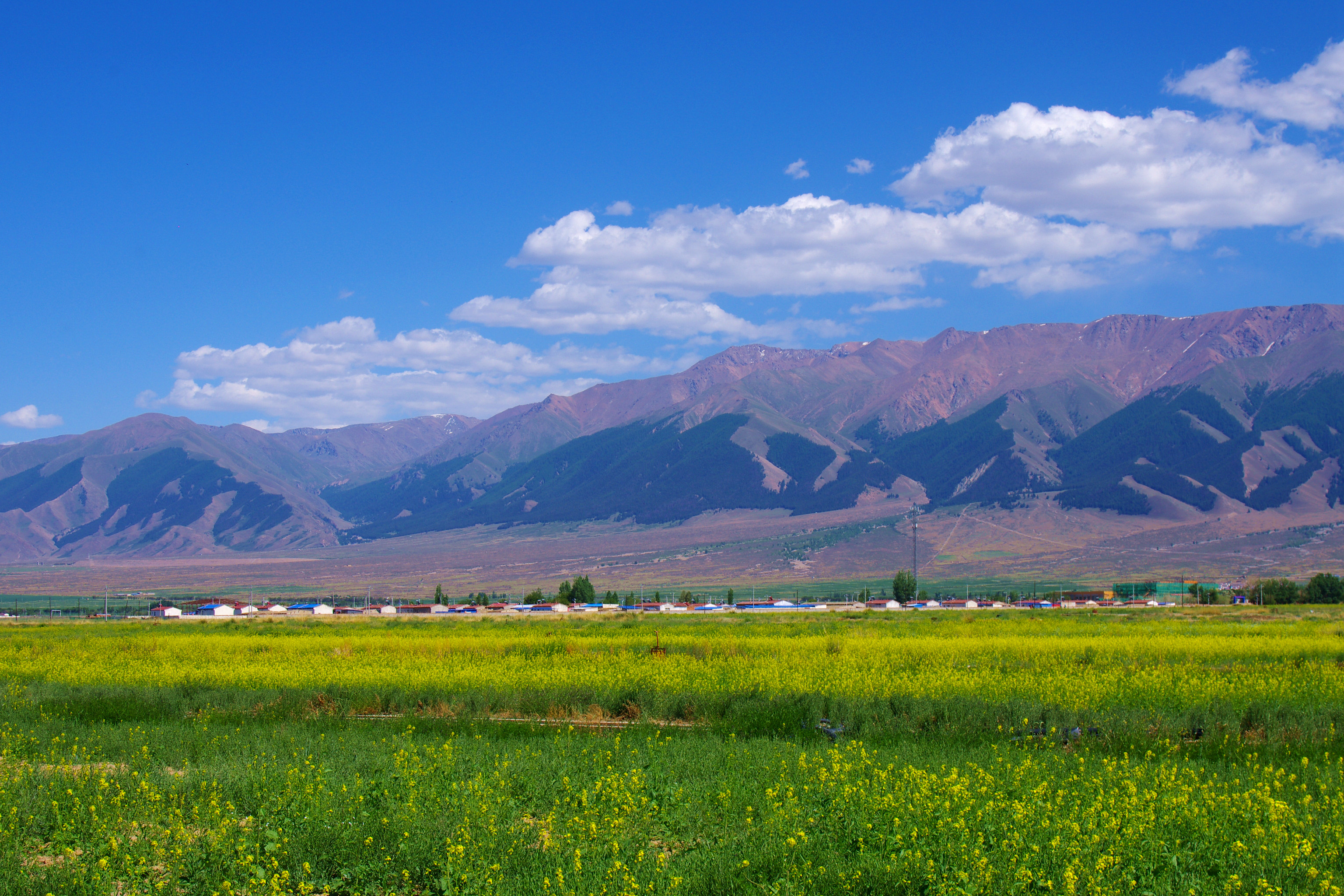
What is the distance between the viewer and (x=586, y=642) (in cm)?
3678

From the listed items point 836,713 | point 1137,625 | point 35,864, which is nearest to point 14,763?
point 35,864

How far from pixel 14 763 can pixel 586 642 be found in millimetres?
23566

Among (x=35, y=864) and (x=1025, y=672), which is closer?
(x=35, y=864)

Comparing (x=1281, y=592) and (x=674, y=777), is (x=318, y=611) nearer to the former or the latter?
(x=674, y=777)

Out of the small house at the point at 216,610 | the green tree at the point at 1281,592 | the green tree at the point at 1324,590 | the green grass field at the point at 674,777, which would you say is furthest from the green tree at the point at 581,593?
the green grass field at the point at 674,777

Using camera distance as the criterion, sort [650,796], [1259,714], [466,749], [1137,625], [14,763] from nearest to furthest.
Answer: [650,796], [14,763], [466,749], [1259,714], [1137,625]

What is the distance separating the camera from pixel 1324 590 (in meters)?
112

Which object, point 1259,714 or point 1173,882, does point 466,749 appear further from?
point 1259,714

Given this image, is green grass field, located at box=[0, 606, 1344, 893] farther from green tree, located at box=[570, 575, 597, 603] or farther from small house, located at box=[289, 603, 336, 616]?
green tree, located at box=[570, 575, 597, 603]

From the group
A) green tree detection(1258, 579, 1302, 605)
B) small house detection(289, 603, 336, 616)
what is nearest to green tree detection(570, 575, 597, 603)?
small house detection(289, 603, 336, 616)

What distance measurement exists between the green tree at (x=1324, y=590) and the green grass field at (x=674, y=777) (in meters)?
97.2

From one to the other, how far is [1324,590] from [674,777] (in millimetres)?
123423

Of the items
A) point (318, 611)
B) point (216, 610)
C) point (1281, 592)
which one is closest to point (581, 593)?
point (318, 611)

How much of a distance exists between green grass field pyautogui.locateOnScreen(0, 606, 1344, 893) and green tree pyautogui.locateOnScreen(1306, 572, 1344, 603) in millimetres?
97235
